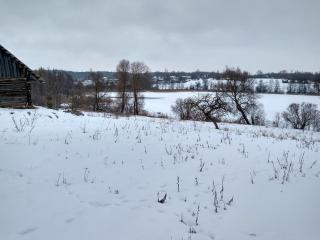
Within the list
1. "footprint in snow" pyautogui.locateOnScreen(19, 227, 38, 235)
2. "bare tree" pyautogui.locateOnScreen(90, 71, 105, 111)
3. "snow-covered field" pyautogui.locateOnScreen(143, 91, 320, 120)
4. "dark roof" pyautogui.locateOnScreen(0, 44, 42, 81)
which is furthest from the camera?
"snow-covered field" pyautogui.locateOnScreen(143, 91, 320, 120)

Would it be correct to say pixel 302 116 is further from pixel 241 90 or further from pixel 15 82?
pixel 15 82

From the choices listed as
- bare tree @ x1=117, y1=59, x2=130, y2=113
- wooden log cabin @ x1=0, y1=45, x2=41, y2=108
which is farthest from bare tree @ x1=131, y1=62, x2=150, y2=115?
wooden log cabin @ x1=0, y1=45, x2=41, y2=108

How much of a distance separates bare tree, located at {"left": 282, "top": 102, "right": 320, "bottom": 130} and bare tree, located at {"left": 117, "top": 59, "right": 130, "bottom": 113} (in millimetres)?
31601

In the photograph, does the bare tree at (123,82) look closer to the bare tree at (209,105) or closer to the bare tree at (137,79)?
the bare tree at (137,79)

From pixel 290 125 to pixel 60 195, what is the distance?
56.1 m

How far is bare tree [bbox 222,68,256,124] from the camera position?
46156mm

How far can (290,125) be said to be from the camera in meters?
54.4

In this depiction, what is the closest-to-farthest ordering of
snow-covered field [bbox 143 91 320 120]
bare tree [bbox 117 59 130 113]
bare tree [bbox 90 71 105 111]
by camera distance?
1. bare tree [bbox 90 71 105 111]
2. bare tree [bbox 117 59 130 113]
3. snow-covered field [bbox 143 91 320 120]

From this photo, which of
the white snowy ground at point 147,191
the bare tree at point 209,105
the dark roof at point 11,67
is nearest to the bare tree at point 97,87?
the dark roof at point 11,67

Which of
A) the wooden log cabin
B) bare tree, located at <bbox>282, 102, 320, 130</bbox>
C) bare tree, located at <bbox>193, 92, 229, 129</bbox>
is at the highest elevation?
the wooden log cabin

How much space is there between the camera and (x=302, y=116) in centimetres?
5256

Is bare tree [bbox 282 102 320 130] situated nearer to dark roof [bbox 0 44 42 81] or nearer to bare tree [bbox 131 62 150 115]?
bare tree [bbox 131 62 150 115]

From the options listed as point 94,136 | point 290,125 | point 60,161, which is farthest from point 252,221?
point 290,125

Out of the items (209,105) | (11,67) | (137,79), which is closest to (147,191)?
(209,105)
